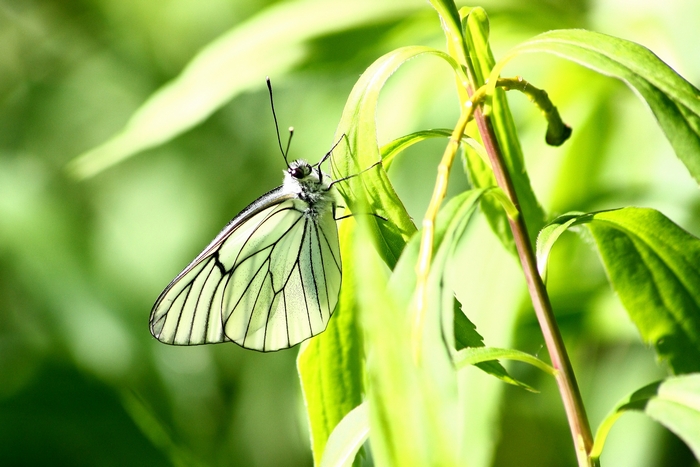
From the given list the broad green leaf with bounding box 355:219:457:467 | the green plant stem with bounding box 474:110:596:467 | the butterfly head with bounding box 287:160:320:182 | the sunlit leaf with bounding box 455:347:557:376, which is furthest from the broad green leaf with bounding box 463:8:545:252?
the butterfly head with bounding box 287:160:320:182

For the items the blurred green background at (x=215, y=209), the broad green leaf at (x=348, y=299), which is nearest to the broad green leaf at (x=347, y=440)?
the broad green leaf at (x=348, y=299)

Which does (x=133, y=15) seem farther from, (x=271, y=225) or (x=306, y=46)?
(x=271, y=225)

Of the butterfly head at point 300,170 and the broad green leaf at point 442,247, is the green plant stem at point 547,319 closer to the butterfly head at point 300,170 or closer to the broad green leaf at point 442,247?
the broad green leaf at point 442,247

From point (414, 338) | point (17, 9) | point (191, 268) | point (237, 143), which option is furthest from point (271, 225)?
point (17, 9)

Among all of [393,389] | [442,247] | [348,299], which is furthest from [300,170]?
[393,389]

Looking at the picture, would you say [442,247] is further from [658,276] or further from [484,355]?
[658,276]

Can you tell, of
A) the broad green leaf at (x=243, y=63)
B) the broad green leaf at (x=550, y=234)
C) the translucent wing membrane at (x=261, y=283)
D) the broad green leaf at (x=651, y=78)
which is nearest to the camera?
the broad green leaf at (x=651, y=78)
